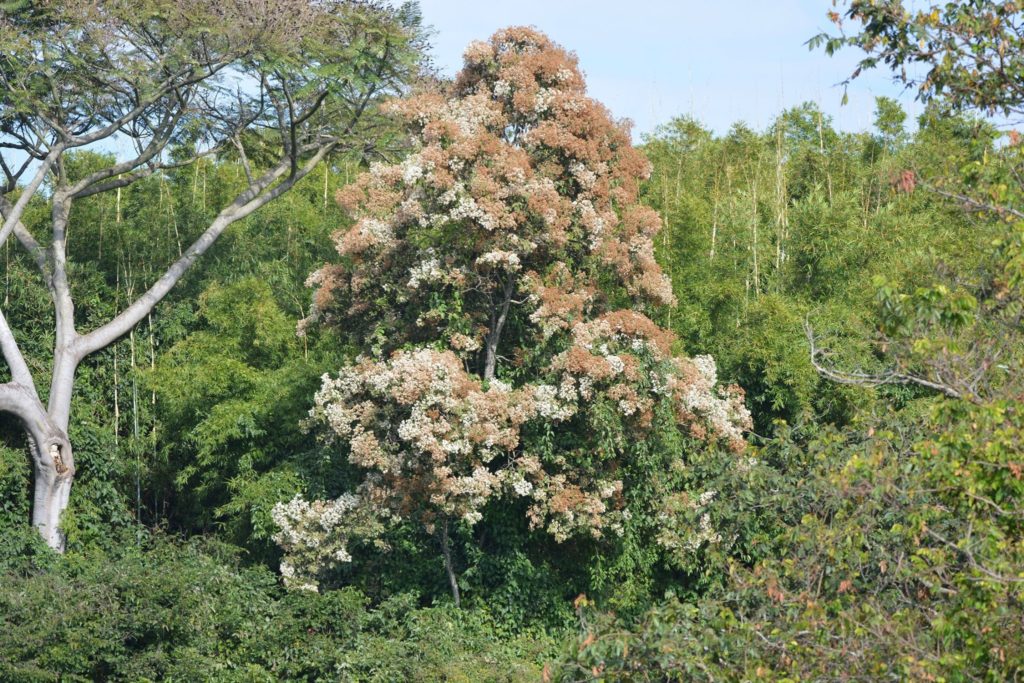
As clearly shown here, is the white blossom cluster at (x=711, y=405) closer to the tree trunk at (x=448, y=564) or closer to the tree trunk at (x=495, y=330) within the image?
the tree trunk at (x=495, y=330)

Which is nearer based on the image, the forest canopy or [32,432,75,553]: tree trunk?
the forest canopy

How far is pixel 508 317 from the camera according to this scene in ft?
46.2

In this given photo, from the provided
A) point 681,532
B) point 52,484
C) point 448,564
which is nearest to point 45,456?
point 52,484

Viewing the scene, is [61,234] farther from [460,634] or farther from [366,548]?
[460,634]

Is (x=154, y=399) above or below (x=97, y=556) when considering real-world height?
above

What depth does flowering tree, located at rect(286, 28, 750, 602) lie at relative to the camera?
12.5 m

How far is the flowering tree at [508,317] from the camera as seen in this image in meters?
12.5

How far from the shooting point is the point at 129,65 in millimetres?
15188

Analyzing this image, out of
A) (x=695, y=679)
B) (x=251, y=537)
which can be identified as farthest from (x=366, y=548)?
(x=695, y=679)

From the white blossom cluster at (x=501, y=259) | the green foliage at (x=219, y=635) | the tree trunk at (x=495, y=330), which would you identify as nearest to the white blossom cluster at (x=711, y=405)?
A: the tree trunk at (x=495, y=330)

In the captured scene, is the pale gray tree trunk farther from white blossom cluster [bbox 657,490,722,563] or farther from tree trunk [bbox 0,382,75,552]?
white blossom cluster [bbox 657,490,722,563]

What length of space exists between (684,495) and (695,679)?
6067 millimetres

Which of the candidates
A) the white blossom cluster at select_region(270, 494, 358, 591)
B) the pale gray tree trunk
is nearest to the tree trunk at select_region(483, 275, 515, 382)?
the white blossom cluster at select_region(270, 494, 358, 591)

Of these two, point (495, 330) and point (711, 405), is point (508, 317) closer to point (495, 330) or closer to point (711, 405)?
point (495, 330)
